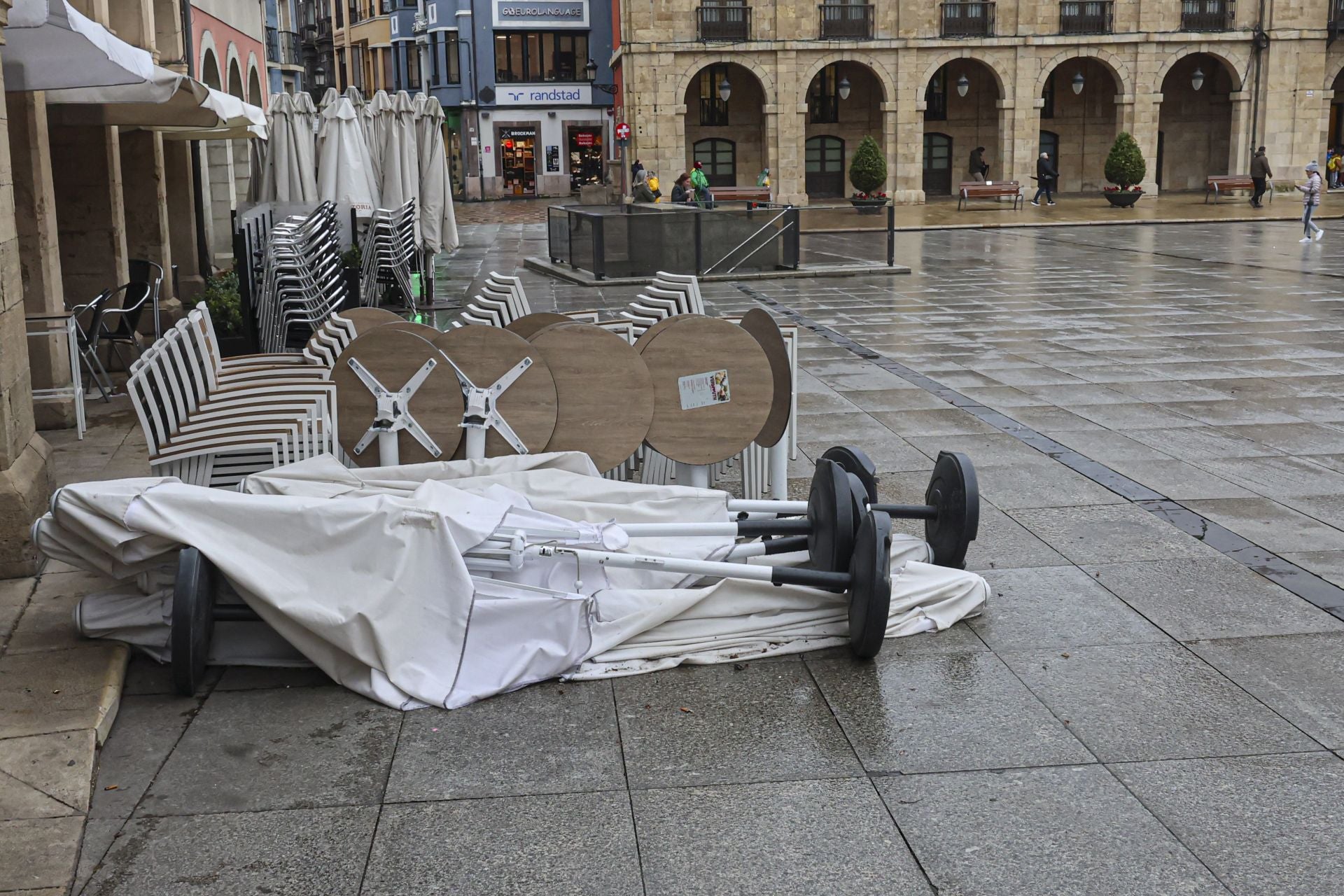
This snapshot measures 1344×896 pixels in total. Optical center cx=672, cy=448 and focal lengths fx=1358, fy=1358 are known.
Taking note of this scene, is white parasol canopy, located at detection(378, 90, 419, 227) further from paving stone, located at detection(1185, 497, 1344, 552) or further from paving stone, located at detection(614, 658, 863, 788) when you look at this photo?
paving stone, located at detection(614, 658, 863, 788)

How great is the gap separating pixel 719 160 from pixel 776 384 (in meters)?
40.0

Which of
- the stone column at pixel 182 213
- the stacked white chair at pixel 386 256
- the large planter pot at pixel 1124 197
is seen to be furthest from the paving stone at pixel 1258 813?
the large planter pot at pixel 1124 197

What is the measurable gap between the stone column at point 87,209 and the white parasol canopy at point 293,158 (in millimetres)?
3543

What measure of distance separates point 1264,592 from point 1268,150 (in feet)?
133

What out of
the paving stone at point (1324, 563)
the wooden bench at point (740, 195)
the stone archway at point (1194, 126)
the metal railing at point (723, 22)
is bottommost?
the paving stone at point (1324, 563)

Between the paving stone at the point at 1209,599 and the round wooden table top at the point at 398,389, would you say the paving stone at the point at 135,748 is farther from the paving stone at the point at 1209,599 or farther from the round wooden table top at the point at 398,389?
Result: the paving stone at the point at 1209,599

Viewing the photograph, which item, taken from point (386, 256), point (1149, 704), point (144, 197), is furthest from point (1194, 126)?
point (1149, 704)

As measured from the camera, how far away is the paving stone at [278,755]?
3.67 m

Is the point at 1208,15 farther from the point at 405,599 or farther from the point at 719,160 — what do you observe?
the point at 405,599

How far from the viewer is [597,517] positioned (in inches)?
205

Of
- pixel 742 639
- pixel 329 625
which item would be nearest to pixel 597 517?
pixel 742 639

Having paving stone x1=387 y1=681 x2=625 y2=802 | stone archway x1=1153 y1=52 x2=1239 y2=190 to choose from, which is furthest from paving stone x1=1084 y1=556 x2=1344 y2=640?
stone archway x1=1153 y1=52 x2=1239 y2=190

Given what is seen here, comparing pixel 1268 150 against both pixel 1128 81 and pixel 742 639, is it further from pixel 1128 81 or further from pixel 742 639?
pixel 742 639

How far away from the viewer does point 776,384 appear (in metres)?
6.27
